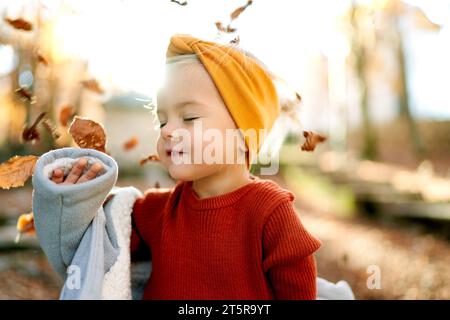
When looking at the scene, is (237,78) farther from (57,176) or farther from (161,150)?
(57,176)

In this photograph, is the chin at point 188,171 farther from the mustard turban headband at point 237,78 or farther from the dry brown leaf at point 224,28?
the dry brown leaf at point 224,28

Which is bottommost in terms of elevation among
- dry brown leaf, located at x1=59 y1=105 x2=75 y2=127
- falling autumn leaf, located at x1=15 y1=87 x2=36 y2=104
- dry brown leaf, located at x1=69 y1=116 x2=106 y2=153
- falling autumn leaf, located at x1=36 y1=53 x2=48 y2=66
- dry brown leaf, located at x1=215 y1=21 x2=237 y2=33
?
dry brown leaf, located at x1=69 y1=116 x2=106 y2=153

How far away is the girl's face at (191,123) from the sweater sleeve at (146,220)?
245 mm

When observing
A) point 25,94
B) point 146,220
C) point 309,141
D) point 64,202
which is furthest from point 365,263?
point 64,202

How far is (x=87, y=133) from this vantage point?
5.52ft

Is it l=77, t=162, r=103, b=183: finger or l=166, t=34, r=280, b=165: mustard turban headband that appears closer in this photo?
l=77, t=162, r=103, b=183: finger

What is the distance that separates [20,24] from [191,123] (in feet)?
3.24

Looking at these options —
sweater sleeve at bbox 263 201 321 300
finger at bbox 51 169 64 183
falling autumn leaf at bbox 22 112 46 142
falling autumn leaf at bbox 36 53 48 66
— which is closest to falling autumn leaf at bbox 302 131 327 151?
sweater sleeve at bbox 263 201 321 300

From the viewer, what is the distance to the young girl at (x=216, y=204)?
1540mm

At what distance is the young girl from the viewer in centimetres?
154

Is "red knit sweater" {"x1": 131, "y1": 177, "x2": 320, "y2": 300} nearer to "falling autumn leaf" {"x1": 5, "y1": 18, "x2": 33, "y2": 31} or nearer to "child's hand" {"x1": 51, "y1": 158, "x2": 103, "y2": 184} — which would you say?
"child's hand" {"x1": 51, "y1": 158, "x2": 103, "y2": 184}

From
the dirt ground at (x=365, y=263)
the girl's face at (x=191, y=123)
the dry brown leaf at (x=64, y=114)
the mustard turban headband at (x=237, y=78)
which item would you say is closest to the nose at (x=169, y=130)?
the girl's face at (x=191, y=123)

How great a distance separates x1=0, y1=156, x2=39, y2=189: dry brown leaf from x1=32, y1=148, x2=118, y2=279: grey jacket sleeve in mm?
154

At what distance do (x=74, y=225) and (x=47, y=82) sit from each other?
2655 millimetres
